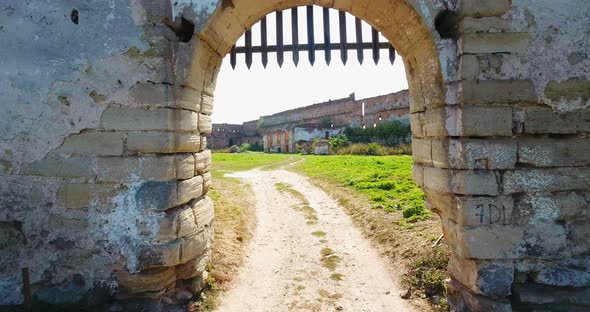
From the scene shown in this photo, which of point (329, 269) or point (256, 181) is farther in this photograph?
point (256, 181)

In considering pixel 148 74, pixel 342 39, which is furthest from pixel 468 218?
pixel 148 74

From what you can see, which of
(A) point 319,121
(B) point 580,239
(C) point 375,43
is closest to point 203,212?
(C) point 375,43

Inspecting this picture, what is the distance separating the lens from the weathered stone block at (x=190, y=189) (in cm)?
349

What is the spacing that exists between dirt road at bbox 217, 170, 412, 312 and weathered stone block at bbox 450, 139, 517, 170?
1757 millimetres

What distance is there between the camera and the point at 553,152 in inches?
123

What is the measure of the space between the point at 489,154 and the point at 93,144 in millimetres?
3763

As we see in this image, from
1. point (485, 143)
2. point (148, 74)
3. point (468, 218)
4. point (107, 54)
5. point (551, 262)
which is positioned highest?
point (107, 54)

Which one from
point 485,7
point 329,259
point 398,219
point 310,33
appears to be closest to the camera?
point 485,7

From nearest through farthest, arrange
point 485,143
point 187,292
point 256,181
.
Answer: point 485,143
point 187,292
point 256,181

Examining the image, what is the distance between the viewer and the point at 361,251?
17.6ft

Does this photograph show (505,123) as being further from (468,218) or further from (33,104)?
(33,104)

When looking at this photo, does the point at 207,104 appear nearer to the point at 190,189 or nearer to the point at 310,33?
the point at 190,189

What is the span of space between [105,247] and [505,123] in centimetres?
399

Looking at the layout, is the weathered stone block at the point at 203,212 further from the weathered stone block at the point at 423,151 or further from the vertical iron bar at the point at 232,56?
the weathered stone block at the point at 423,151
